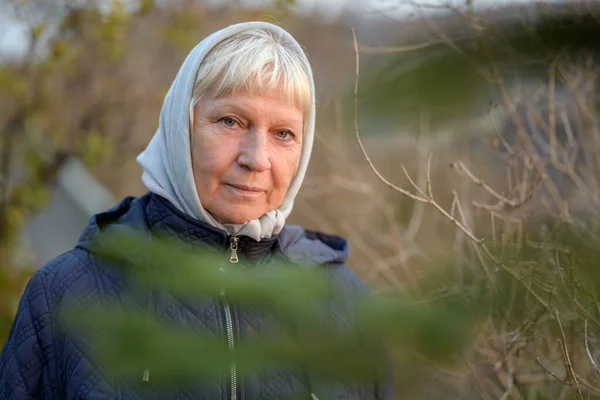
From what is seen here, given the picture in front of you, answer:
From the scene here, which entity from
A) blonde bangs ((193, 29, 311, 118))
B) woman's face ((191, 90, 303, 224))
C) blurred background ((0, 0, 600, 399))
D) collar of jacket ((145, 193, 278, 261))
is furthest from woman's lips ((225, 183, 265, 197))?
blurred background ((0, 0, 600, 399))

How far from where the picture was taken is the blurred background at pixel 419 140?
0.45 metres

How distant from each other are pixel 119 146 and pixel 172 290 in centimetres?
668

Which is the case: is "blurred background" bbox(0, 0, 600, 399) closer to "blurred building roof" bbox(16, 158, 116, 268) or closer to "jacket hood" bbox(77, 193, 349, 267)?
"blurred building roof" bbox(16, 158, 116, 268)

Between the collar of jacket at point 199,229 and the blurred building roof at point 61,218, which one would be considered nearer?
the collar of jacket at point 199,229

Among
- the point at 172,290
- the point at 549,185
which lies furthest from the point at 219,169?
the point at 172,290

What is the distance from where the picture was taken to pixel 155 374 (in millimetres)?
515

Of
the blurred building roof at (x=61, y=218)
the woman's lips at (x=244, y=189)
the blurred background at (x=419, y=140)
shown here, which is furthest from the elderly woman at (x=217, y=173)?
the blurred building roof at (x=61, y=218)

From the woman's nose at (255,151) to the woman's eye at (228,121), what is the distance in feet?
0.15

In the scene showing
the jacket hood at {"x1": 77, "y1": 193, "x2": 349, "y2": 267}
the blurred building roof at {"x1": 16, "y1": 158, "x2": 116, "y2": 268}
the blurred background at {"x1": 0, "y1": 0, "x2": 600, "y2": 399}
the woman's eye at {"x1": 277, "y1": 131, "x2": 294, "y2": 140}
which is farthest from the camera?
the blurred building roof at {"x1": 16, "y1": 158, "x2": 116, "y2": 268}

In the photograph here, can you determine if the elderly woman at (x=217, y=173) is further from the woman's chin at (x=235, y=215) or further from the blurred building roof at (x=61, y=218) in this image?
the blurred building roof at (x=61, y=218)

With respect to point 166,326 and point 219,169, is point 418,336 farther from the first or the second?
point 219,169

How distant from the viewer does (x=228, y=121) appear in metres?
1.96

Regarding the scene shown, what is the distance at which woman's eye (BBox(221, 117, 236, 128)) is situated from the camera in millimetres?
1956

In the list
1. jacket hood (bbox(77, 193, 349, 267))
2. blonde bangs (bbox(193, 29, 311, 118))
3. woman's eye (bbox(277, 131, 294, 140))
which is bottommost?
jacket hood (bbox(77, 193, 349, 267))
